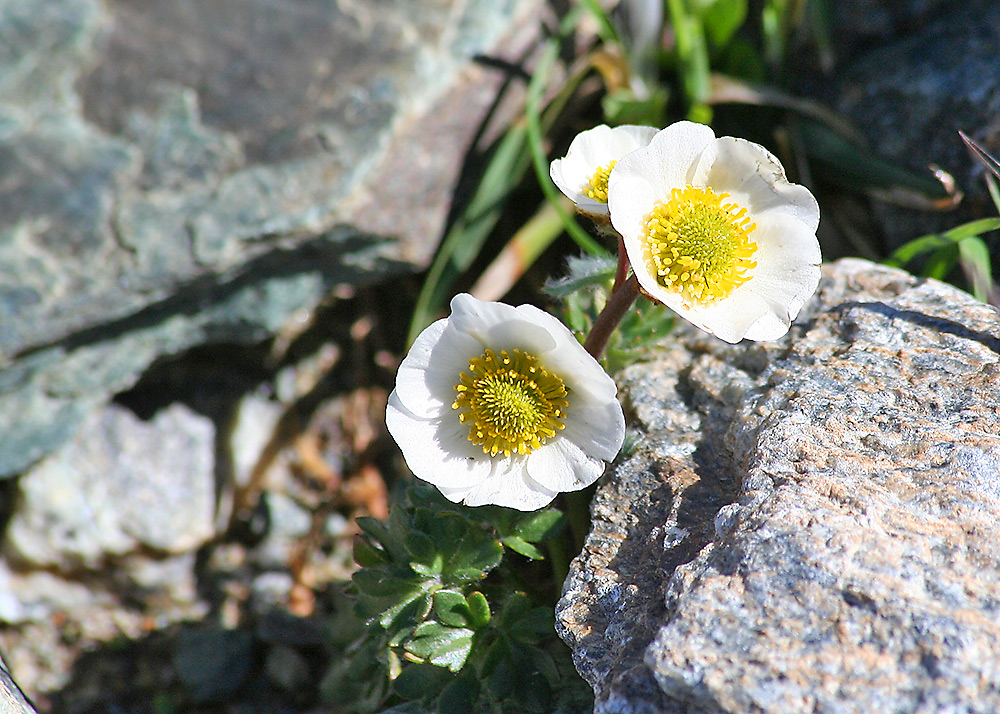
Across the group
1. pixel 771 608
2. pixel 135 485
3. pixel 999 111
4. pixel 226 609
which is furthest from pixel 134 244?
pixel 999 111

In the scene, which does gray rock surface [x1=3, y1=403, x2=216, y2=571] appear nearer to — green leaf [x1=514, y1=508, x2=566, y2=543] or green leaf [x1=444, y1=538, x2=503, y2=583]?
green leaf [x1=444, y1=538, x2=503, y2=583]

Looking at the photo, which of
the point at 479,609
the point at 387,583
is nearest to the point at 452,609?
the point at 479,609

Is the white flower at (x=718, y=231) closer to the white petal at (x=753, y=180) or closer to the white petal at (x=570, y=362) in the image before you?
the white petal at (x=753, y=180)

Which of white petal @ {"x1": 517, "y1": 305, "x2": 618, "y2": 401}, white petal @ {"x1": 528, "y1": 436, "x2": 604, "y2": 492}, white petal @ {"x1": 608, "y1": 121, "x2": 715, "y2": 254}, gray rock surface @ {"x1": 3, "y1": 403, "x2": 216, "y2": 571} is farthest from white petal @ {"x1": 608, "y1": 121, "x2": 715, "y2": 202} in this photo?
gray rock surface @ {"x1": 3, "y1": 403, "x2": 216, "y2": 571}

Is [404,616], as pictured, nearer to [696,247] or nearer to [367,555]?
[367,555]

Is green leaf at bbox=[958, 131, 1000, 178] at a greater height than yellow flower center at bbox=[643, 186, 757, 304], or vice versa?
green leaf at bbox=[958, 131, 1000, 178]

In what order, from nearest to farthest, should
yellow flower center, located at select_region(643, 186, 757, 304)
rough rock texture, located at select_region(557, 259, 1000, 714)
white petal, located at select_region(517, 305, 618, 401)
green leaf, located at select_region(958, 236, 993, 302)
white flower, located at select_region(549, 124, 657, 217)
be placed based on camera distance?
rough rock texture, located at select_region(557, 259, 1000, 714)
white petal, located at select_region(517, 305, 618, 401)
yellow flower center, located at select_region(643, 186, 757, 304)
white flower, located at select_region(549, 124, 657, 217)
green leaf, located at select_region(958, 236, 993, 302)

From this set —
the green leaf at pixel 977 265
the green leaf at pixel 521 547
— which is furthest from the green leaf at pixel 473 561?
the green leaf at pixel 977 265
